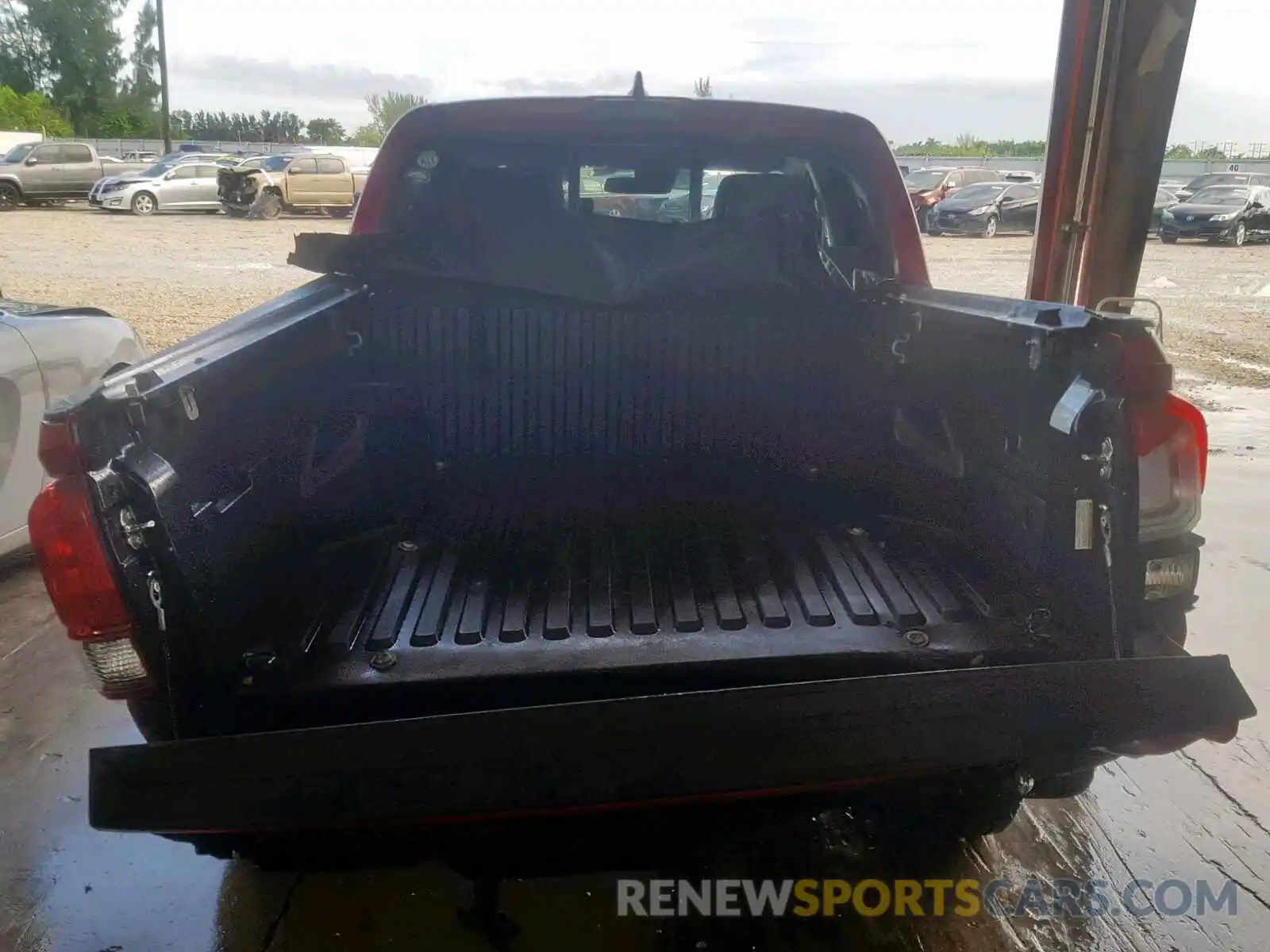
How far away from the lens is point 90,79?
50.4 metres

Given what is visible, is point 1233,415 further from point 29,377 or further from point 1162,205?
point 1162,205

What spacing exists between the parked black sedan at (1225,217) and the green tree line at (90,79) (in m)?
34.2

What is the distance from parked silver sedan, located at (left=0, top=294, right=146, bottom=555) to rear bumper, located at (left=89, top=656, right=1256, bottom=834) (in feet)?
8.04

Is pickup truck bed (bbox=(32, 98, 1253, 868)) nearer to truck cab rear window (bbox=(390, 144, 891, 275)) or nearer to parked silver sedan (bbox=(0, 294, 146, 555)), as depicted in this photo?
truck cab rear window (bbox=(390, 144, 891, 275))

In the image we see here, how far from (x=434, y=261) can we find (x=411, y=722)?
5.43 feet

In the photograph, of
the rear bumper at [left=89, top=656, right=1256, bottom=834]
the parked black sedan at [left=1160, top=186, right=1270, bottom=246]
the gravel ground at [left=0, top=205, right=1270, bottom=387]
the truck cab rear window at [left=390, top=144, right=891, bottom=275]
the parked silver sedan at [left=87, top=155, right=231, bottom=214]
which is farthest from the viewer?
the parked silver sedan at [left=87, top=155, right=231, bottom=214]

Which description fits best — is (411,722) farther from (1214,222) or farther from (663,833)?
(1214,222)

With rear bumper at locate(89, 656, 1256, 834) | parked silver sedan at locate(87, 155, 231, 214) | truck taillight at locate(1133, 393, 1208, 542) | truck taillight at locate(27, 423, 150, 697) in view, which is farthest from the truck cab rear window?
parked silver sedan at locate(87, 155, 231, 214)

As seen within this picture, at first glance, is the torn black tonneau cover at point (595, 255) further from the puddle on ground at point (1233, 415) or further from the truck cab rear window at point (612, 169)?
the puddle on ground at point (1233, 415)

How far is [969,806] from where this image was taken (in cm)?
196

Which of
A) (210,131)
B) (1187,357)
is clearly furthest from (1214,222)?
(210,131)

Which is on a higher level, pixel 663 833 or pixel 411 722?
pixel 411 722

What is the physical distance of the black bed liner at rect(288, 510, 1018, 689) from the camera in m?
1.95

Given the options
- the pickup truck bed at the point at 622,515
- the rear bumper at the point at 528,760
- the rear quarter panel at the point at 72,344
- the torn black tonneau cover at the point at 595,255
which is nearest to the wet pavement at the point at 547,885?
the pickup truck bed at the point at 622,515
